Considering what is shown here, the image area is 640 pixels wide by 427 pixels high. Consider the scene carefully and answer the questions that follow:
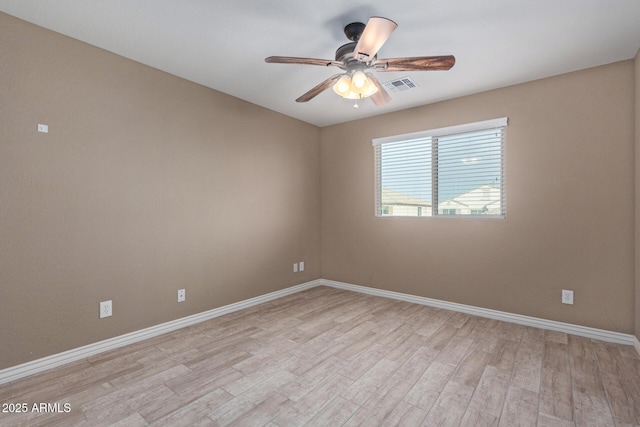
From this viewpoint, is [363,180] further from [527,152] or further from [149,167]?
[149,167]

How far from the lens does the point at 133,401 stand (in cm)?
182

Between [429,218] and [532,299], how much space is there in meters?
1.31

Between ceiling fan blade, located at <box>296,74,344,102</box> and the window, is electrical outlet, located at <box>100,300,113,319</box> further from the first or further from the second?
the window

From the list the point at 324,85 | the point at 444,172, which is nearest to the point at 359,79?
the point at 324,85

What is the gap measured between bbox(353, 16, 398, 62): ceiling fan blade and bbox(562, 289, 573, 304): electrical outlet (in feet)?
9.18

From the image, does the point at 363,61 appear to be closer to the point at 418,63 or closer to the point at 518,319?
the point at 418,63

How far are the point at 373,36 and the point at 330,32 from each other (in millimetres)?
629

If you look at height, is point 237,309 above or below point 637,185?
below

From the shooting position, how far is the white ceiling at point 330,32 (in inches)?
77.4

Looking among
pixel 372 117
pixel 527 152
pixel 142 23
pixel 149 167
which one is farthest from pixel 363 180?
pixel 142 23

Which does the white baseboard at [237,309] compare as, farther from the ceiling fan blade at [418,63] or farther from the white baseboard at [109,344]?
the ceiling fan blade at [418,63]

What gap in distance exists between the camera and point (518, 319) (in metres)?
3.10

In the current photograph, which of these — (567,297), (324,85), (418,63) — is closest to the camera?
(418,63)

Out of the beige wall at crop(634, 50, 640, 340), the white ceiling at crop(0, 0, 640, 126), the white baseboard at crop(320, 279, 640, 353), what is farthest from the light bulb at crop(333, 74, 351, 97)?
the white baseboard at crop(320, 279, 640, 353)
